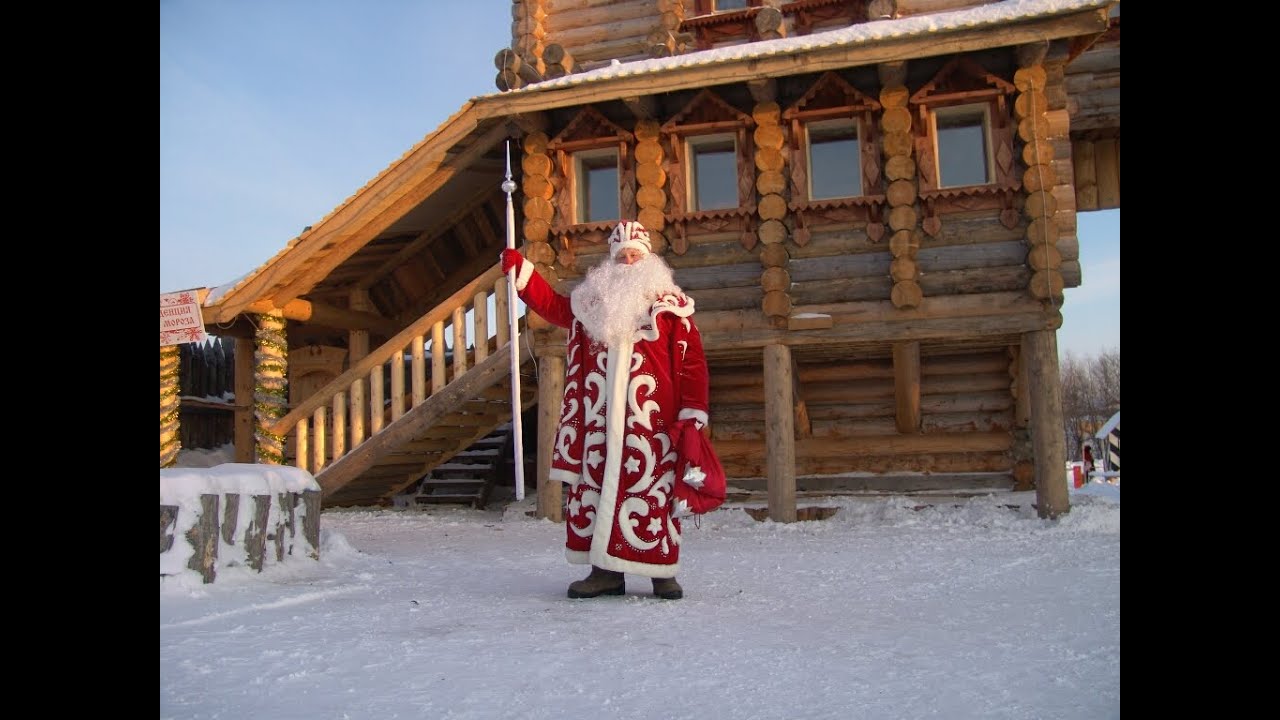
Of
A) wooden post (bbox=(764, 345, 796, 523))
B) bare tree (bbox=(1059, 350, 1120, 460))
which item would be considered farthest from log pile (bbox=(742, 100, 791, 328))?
bare tree (bbox=(1059, 350, 1120, 460))

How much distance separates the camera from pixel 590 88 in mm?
9117

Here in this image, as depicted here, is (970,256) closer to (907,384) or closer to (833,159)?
(833,159)

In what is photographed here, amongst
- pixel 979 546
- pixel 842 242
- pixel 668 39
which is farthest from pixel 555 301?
pixel 668 39

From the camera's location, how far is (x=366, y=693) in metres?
2.87

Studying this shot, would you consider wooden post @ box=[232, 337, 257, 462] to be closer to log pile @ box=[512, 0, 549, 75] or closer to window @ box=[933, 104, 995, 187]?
log pile @ box=[512, 0, 549, 75]

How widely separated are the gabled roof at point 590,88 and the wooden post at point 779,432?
9.01 feet

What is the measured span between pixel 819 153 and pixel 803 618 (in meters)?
6.41

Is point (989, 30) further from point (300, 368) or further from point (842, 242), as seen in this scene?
point (300, 368)

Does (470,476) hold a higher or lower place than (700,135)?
lower

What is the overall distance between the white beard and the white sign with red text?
13.6 feet

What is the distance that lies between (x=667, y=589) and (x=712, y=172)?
19.5 ft

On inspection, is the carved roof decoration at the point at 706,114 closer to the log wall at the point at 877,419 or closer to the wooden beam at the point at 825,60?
the wooden beam at the point at 825,60

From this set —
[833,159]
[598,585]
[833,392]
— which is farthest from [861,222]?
[598,585]

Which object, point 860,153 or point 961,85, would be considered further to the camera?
point 860,153
